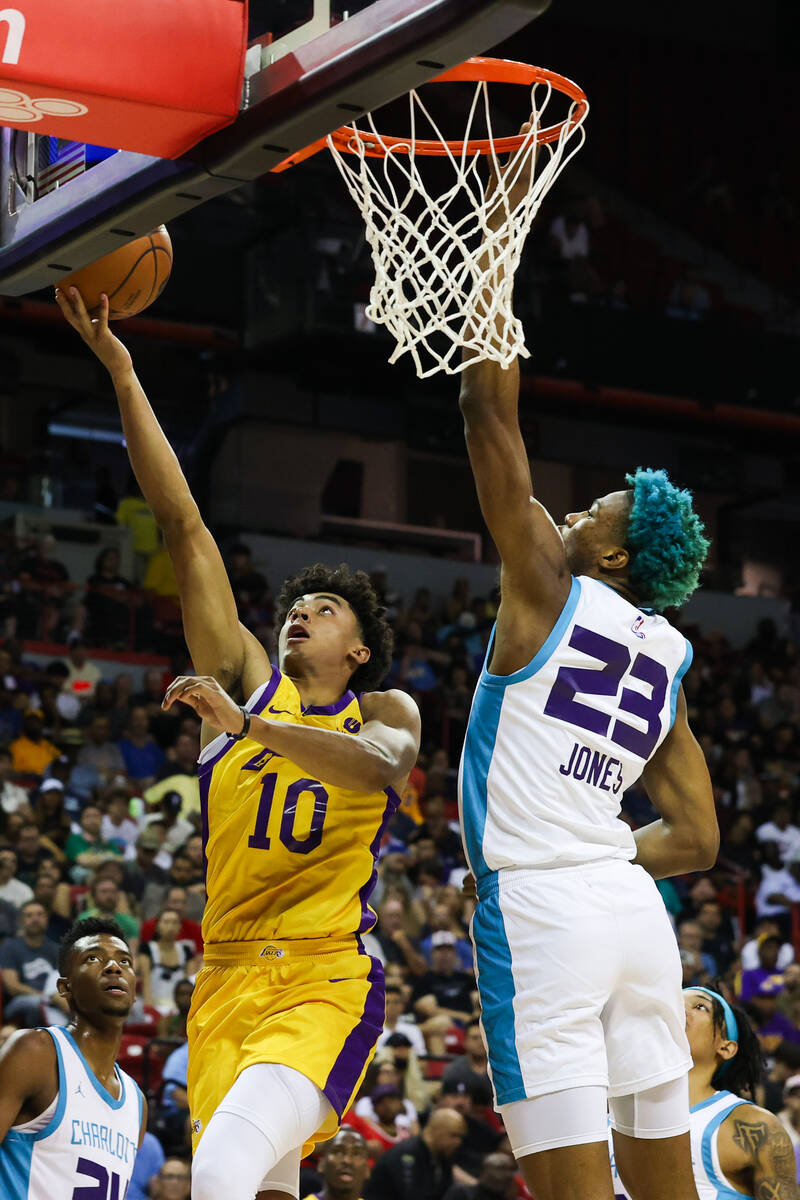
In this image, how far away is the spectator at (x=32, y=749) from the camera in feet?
40.0

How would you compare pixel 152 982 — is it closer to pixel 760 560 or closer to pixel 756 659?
pixel 756 659

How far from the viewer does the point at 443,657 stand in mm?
15758

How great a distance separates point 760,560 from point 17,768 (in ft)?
40.6

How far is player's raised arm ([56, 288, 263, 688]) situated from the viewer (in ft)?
13.7

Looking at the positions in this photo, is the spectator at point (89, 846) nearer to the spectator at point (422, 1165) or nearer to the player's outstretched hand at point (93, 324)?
the spectator at point (422, 1165)

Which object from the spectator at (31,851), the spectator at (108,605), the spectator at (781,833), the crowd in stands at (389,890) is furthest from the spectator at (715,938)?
the spectator at (108,605)

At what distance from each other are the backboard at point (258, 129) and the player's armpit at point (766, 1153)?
295 cm

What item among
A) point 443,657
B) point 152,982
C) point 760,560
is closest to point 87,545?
point 443,657

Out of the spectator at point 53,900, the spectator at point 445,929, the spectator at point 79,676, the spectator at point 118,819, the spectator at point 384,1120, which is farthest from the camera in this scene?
the spectator at point 79,676

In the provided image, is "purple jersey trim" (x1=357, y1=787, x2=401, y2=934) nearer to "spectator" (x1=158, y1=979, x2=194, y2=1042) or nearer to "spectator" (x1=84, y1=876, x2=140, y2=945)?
"spectator" (x1=158, y1=979, x2=194, y2=1042)

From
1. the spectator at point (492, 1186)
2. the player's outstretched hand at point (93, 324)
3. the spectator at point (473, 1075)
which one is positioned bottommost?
the spectator at point (492, 1186)

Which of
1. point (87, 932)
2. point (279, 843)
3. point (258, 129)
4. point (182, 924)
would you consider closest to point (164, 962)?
point (182, 924)

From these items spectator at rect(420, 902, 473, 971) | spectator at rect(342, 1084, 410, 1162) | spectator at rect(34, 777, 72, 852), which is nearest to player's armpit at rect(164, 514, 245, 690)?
spectator at rect(342, 1084, 410, 1162)

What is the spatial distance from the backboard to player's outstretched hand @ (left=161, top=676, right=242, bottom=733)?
106cm
